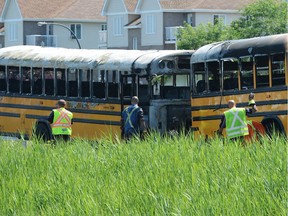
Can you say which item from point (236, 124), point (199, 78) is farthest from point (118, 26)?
point (236, 124)

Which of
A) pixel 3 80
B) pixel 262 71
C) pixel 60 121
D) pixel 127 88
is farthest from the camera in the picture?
pixel 3 80

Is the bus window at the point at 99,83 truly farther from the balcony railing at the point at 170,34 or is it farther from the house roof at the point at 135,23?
the house roof at the point at 135,23

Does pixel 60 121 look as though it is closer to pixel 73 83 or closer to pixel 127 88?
pixel 127 88

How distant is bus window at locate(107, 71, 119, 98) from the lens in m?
27.9

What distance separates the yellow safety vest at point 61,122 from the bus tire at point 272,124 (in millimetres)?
4309

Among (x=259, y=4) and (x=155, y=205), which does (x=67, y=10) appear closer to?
(x=259, y=4)

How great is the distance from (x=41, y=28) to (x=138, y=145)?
229 ft

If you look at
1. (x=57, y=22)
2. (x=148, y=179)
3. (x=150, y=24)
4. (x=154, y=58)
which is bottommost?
(x=148, y=179)

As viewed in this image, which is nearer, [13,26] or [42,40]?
[42,40]

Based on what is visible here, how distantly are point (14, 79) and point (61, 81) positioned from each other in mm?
2227

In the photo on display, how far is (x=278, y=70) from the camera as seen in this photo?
2286cm

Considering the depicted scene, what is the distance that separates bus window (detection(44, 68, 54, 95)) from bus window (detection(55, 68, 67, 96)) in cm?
21

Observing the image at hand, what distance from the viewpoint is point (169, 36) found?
246ft

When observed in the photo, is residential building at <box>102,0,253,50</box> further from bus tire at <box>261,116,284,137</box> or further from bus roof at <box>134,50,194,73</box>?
bus tire at <box>261,116,284,137</box>
